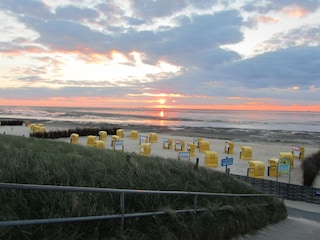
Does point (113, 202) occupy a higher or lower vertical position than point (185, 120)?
lower

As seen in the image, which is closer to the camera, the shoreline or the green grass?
the green grass

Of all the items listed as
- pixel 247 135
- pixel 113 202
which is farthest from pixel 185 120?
pixel 113 202

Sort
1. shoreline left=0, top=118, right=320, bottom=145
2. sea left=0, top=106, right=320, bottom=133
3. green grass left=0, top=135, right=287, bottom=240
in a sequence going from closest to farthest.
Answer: green grass left=0, top=135, right=287, bottom=240 < shoreline left=0, top=118, right=320, bottom=145 < sea left=0, top=106, right=320, bottom=133

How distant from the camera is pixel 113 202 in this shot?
4.40 m

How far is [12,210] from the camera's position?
368 cm

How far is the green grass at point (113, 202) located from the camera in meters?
3.72

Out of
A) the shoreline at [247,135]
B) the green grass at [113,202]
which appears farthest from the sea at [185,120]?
the green grass at [113,202]

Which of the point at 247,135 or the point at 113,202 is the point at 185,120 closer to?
the point at 247,135

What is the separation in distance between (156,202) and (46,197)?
5.51 ft

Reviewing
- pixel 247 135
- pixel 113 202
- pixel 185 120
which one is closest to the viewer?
pixel 113 202

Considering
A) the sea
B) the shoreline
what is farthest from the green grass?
the sea

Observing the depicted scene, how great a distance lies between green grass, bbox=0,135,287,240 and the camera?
372 cm

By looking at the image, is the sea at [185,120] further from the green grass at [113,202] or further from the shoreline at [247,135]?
the green grass at [113,202]

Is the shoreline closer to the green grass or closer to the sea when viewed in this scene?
the sea
